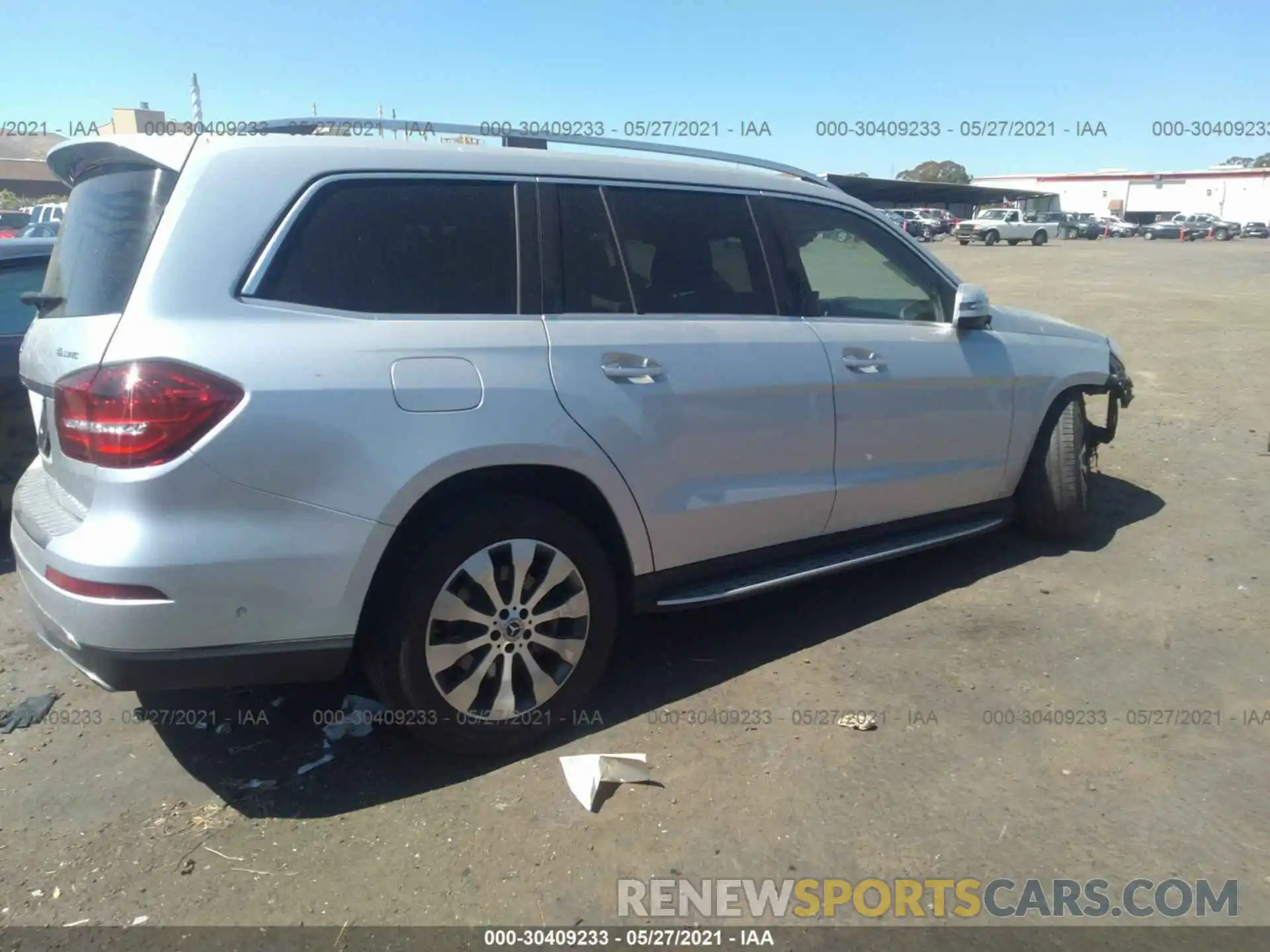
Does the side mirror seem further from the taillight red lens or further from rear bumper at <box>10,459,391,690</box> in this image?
the taillight red lens

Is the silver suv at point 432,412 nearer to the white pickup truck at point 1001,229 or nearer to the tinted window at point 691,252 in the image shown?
the tinted window at point 691,252

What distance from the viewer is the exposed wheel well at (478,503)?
9.77 feet

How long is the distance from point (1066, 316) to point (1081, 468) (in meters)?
11.5

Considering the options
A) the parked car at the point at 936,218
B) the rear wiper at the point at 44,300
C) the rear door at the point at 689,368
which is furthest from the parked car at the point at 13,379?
the parked car at the point at 936,218

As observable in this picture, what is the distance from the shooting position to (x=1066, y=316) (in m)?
15.2

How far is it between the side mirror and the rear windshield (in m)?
3.29

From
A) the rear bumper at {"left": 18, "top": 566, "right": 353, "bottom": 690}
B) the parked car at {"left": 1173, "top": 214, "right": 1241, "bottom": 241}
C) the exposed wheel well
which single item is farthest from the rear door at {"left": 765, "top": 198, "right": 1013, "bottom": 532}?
the parked car at {"left": 1173, "top": 214, "right": 1241, "bottom": 241}

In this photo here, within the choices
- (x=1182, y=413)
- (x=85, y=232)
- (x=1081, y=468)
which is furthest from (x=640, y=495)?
(x=1182, y=413)

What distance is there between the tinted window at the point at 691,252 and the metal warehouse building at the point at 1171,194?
75234 millimetres

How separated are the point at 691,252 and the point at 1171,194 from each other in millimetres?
88853

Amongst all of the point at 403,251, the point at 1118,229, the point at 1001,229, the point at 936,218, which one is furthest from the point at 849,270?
the point at 1118,229

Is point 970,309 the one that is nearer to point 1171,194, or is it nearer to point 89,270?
point 89,270

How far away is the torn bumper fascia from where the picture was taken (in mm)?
5293
